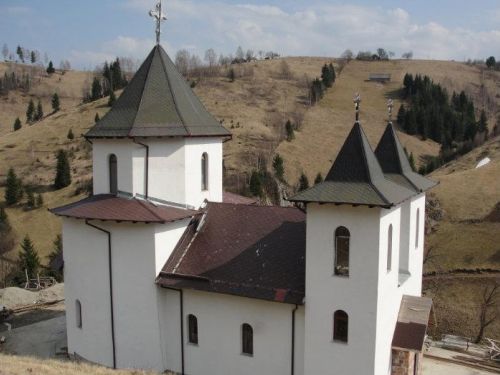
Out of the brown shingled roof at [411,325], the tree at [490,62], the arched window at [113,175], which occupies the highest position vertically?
the tree at [490,62]

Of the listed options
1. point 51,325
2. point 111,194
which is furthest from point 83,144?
point 111,194

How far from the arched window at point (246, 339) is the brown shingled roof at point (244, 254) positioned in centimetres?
151

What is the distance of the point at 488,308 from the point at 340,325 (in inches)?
768

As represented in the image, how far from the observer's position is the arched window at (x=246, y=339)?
17.6 m

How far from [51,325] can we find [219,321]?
11768mm

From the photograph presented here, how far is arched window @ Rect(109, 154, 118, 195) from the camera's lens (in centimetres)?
1992

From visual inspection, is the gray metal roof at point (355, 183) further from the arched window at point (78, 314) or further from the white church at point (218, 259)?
A: the arched window at point (78, 314)

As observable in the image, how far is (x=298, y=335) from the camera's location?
55.2ft

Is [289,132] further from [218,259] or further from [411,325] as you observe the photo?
[411,325]

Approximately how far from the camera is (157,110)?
19672 millimetres

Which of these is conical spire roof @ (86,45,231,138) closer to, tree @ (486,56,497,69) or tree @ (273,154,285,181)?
tree @ (273,154,285,181)

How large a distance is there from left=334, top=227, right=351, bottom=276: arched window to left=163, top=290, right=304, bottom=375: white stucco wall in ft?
6.55

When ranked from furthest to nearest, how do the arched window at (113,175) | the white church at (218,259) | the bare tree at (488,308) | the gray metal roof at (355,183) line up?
the bare tree at (488,308), the arched window at (113,175), the white church at (218,259), the gray metal roof at (355,183)

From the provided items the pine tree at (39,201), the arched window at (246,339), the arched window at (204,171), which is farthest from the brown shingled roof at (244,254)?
the pine tree at (39,201)
